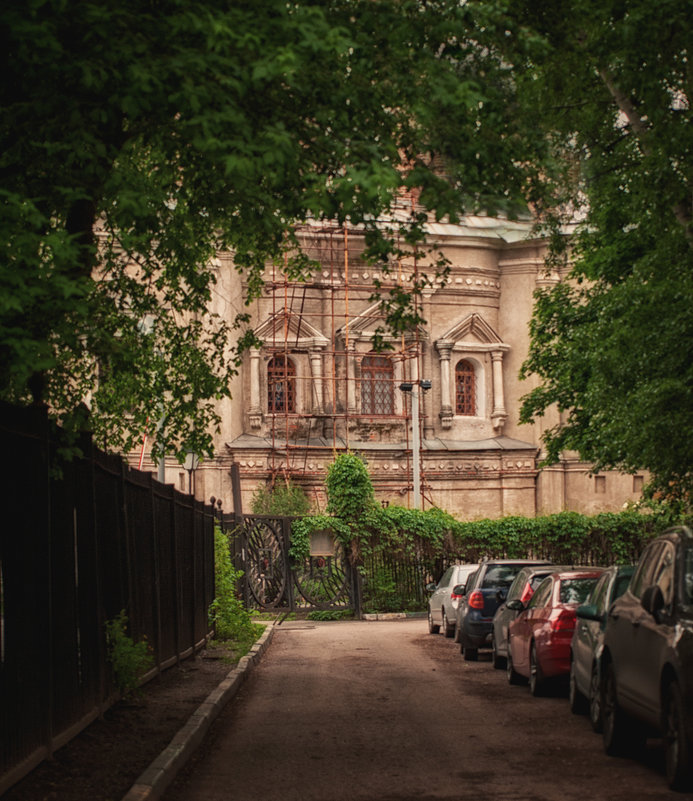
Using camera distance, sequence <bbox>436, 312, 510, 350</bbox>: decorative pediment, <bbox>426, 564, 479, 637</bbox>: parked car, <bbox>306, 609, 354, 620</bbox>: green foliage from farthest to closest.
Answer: <bbox>436, 312, 510, 350</bbox>: decorative pediment
<bbox>306, 609, 354, 620</bbox>: green foliage
<bbox>426, 564, 479, 637</bbox>: parked car

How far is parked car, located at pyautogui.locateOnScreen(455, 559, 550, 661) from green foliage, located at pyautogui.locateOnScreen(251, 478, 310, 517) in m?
27.3

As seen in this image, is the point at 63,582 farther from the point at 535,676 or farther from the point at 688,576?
the point at 535,676

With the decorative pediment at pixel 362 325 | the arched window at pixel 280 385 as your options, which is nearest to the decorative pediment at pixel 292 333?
the arched window at pixel 280 385

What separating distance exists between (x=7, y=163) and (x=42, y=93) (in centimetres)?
69

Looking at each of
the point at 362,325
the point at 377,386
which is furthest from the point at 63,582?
the point at 377,386

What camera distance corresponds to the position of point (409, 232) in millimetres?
10758

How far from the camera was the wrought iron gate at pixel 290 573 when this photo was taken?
137 ft

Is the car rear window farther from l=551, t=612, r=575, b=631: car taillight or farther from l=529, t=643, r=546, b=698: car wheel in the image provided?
l=551, t=612, r=575, b=631: car taillight

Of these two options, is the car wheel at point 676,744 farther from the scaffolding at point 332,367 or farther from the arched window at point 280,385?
the arched window at point 280,385

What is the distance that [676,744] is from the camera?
9.47 m

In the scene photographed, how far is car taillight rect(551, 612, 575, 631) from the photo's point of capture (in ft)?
52.3

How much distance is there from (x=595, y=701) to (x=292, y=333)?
145 ft

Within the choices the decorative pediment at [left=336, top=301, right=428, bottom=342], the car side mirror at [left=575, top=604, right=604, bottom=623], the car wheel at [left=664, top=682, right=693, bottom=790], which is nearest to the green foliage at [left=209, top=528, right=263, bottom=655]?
the car side mirror at [left=575, top=604, right=604, bottom=623]

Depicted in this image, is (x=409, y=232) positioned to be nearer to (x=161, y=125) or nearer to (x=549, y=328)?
(x=161, y=125)
